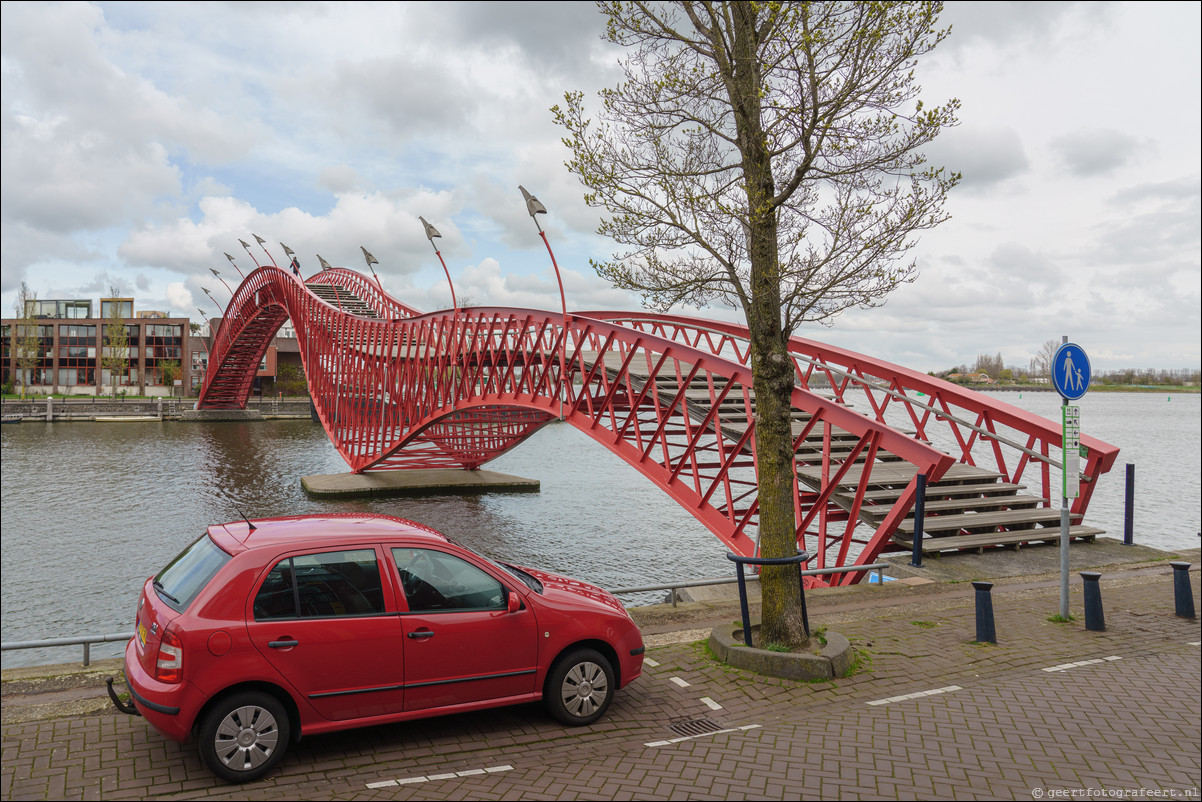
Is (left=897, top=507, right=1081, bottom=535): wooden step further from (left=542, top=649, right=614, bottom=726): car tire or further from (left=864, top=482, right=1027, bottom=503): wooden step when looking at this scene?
(left=542, top=649, right=614, bottom=726): car tire

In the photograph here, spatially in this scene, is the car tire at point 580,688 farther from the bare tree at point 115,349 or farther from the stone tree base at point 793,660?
the bare tree at point 115,349

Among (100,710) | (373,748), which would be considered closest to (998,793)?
(373,748)

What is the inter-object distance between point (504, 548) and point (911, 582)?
45.1 ft

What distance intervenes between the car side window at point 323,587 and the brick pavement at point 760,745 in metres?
1.05

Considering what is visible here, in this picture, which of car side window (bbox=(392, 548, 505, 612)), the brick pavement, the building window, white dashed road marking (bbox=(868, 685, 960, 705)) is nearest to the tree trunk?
the brick pavement

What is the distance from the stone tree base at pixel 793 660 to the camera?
7430mm

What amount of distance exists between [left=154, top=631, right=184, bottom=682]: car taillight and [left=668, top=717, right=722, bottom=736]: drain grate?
3.57 m

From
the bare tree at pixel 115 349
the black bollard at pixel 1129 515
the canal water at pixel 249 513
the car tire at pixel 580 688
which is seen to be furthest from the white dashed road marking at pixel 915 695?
the bare tree at pixel 115 349

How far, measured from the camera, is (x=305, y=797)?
5.04 metres

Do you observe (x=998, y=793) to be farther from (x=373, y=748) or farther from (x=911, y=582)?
(x=911, y=582)

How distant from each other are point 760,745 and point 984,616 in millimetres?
3927

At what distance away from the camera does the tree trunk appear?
7.96m

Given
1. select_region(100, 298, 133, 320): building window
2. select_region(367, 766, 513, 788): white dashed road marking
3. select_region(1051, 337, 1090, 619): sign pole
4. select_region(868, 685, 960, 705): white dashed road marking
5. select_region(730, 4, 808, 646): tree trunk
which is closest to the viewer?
select_region(367, 766, 513, 788): white dashed road marking

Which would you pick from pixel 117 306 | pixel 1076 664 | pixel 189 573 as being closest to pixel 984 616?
pixel 1076 664
